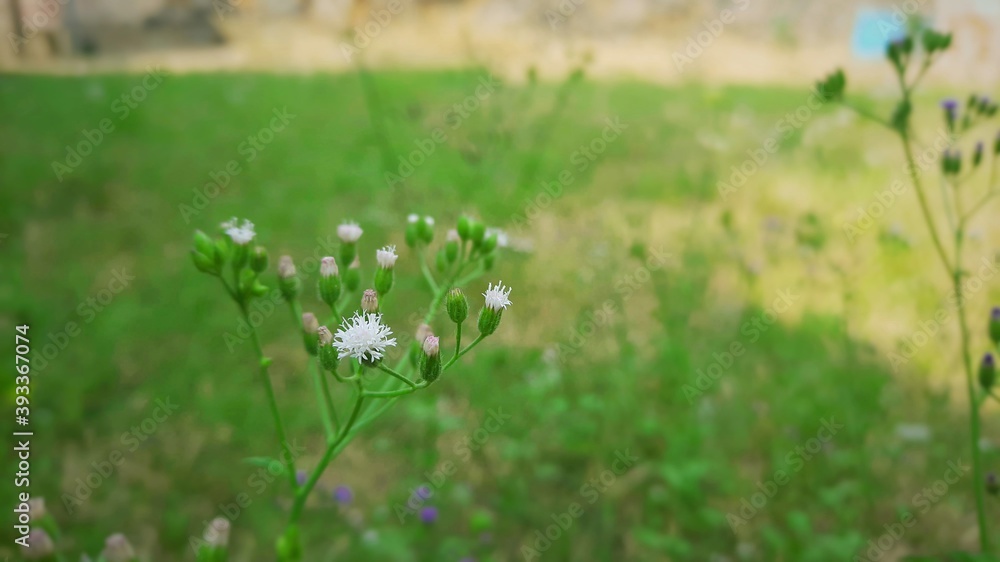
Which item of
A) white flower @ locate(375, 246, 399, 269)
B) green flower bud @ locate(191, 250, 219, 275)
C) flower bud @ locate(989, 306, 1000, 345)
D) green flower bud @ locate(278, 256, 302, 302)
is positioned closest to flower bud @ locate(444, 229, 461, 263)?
white flower @ locate(375, 246, 399, 269)

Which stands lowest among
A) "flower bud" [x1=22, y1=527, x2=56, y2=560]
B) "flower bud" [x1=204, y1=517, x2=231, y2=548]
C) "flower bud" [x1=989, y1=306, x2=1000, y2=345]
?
"flower bud" [x1=989, y1=306, x2=1000, y2=345]

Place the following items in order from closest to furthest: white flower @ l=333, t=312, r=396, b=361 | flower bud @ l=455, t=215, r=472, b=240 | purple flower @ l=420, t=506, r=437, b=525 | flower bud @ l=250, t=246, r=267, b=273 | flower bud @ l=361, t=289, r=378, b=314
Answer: white flower @ l=333, t=312, r=396, b=361, flower bud @ l=361, t=289, r=378, b=314, flower bud @ l=250, t=246, r=267, b=273, flower bud @ l=455, t=215, r=472, b=240, purple flower @ l=420, t=506, r=437, b=525

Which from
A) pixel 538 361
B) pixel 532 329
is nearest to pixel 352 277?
pixel 538 361

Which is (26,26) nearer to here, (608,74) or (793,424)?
(608,74)

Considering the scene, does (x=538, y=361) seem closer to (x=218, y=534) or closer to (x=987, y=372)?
(x=987, y=372)

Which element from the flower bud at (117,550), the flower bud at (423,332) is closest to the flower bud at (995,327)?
the flower bud at (423,332)

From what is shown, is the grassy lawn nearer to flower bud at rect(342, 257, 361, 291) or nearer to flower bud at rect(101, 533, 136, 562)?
flower bud at rect(342, 257, 361, 291)
